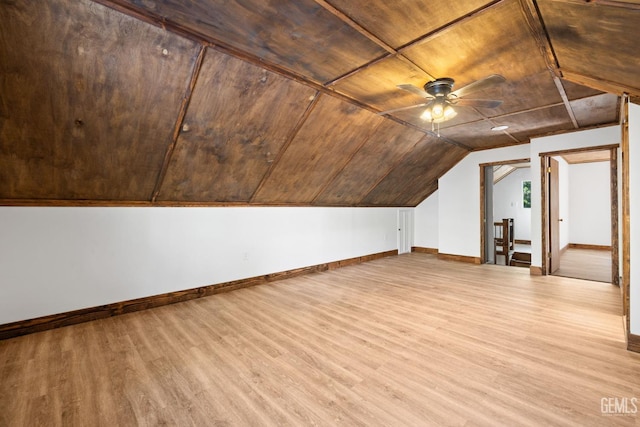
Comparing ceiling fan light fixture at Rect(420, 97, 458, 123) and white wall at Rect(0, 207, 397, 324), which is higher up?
ceiling fan light fixture at Rect(420, 97, 458, 123)

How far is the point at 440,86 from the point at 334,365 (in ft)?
9.58

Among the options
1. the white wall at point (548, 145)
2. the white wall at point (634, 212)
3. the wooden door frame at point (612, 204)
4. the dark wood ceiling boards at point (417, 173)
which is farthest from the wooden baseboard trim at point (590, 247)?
the white wall at point (634, 212)

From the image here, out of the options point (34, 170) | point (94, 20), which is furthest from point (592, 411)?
point (34, 170)

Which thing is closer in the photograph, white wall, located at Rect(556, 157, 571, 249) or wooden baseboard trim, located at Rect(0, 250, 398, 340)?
wooden baseboard trim, located at Rect(0, 250, 398, 340)

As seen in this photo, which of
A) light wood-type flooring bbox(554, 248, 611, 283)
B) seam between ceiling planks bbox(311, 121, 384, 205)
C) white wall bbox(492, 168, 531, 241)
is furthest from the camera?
white wall bbox(492, 168, 531, 241)

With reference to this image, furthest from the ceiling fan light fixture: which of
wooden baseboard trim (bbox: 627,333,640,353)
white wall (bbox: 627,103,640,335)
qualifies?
wooden baseboard trim (bbox: 627,333,640,353)

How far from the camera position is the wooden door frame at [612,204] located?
14.5 ft

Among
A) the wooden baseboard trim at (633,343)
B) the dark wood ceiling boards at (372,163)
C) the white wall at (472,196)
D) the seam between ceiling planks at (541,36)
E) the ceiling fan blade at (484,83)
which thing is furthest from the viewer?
the white wall at (472,196)

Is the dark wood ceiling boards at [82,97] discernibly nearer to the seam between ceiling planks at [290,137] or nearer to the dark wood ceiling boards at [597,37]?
the seam between ceiling planks at [290,137]

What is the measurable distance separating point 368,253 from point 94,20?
6.05m

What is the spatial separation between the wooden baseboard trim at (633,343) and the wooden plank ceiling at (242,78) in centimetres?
217

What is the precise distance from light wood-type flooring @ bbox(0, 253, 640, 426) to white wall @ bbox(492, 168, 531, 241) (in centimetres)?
612

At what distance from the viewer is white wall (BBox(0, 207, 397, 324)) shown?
288 cm

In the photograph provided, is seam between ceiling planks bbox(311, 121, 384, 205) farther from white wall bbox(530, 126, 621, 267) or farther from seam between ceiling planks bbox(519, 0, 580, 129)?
white wall bbox(530, 126, 621, 267)
